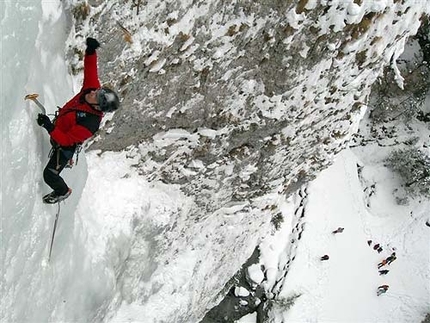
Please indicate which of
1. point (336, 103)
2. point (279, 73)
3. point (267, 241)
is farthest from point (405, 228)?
point (279, 73)

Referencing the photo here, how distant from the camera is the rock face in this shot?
30.1 feet

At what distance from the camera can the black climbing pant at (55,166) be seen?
6660 millimetres

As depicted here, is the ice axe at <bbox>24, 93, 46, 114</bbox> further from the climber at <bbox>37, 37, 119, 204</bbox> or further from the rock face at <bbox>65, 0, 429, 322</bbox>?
the rock face at <bbox>65, 0, 429, 322</bbox>

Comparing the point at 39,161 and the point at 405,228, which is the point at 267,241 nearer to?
the point at 405,228

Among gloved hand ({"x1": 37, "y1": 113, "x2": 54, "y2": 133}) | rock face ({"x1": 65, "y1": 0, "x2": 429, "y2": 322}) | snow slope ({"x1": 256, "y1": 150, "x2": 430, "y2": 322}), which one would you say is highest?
gloved hand ({"x1": 37, "y1": 113, "x2": 54, "y2": 133})

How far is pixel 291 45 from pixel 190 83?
2224 mm

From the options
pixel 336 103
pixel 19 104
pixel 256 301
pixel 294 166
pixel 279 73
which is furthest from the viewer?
pixel 256 301

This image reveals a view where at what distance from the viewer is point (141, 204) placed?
11.6 m

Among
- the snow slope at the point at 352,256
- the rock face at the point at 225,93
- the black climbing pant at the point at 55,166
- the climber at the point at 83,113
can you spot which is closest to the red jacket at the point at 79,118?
the climber at the point at 83,113

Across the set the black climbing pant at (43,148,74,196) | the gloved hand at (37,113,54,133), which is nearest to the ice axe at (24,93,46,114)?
the gloved hand at (37,113,54,133)

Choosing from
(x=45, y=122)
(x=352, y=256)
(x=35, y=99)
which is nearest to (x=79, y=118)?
(x=45, y=122)

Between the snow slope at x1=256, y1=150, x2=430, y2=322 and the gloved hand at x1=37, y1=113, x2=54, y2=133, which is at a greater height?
the gloved hand at x1=37, y1=113, x2=54, y2=133

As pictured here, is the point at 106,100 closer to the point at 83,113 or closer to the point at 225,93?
the point at 83,113

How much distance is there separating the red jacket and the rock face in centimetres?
157
